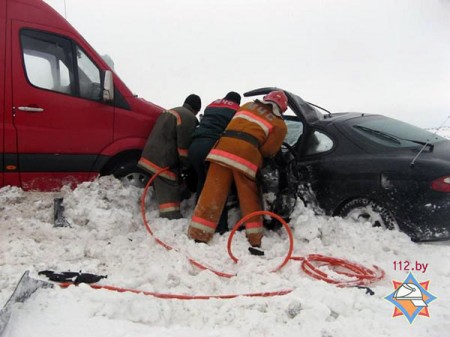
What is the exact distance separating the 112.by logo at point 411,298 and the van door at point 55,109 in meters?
3.44

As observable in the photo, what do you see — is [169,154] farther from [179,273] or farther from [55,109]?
[179,273]

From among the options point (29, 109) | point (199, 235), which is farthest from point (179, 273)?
point (29, 109)

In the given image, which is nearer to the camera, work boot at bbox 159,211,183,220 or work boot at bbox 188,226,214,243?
work boot at bbox 188,226,214,243

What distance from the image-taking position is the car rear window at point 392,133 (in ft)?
14.5

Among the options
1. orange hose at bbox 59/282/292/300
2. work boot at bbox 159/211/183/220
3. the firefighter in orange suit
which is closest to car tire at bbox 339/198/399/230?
the firefighter in orange suit

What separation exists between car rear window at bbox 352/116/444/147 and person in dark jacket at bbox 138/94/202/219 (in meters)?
2.04

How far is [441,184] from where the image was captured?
388cm

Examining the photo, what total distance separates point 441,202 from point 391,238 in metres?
0.59

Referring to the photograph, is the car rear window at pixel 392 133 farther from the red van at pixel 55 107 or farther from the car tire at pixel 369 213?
the red van at pixel 55 107

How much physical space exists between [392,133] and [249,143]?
1742 mm

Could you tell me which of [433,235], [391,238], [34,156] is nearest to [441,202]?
[433,235]

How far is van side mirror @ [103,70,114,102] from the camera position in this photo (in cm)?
452

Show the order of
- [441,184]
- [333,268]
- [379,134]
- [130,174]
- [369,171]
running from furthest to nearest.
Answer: [130,174] → [379,134] → [369,171] → [441,184] → [333,268]

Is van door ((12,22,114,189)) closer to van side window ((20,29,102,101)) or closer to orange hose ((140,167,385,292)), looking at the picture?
van side window ((20,29,102,101))
